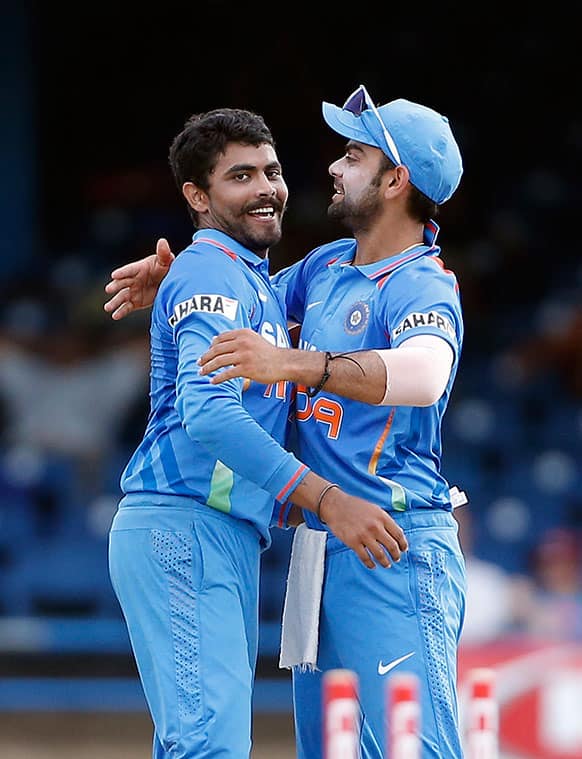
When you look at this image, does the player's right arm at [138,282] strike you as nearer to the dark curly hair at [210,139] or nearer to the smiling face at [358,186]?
the dark curly hair at [210,139]

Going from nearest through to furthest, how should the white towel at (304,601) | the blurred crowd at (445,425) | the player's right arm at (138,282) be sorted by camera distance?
the white towel at (304,601)
the player's right arm at (138,282)
the blurred crowd at (445,425)

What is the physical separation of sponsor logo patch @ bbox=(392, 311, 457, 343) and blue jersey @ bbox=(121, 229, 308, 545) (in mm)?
354

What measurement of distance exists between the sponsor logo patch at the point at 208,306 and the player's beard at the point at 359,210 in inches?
17.3

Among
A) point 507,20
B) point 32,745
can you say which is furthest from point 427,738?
point 507,20

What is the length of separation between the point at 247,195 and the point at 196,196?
161 mm

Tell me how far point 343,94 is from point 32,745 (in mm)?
5852

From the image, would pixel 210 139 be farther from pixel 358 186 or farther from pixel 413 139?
pixel 413 139

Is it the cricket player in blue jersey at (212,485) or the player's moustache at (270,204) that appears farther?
the player's moustache at (270,204)

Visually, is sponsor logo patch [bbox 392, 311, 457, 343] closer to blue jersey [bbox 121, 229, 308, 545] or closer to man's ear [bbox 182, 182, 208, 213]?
blue jersey [bbox 121, 229, 308, 545]

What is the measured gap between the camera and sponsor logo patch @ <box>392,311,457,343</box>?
12.2ft

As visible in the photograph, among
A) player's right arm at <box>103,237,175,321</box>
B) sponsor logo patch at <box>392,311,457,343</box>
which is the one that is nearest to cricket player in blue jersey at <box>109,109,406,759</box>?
player's right arm at <box>103,237,175,321</box>

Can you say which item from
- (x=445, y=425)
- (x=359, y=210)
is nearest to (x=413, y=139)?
(x=359, y=210)

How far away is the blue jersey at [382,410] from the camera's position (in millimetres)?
3809

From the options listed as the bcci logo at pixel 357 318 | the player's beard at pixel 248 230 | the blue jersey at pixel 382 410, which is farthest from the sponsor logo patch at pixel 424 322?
the player's beard at pixel 248 230
